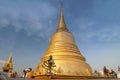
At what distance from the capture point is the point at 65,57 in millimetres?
30359

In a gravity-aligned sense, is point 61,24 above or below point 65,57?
above

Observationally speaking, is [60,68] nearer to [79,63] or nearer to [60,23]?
[79,63]

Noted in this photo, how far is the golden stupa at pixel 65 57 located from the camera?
28.2 m

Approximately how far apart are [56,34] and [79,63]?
9.23 metres

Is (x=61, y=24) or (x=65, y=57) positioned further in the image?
(x=61, y=24)

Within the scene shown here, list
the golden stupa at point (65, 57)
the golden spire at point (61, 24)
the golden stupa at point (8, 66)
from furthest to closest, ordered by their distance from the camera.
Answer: the golden stupa at point (8, 66) → the golden spire at point (61, 24) → the golden stupa at point (65, 57)

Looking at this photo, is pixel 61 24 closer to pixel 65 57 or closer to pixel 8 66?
pixel 65 57

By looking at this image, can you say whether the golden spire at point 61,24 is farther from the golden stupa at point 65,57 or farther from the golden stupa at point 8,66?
the golden stupa at point 8,66

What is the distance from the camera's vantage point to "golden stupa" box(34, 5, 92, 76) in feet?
92.4

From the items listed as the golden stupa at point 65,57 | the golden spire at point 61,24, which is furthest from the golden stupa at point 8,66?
the golden spire at point 61,24

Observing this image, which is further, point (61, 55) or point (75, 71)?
point (61, 55)

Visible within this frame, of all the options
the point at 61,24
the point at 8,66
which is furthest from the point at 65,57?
the point at 8,66

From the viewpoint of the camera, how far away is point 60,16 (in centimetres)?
3959

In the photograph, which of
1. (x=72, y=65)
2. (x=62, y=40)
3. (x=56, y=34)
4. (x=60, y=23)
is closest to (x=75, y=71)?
(x=72, y=65)
